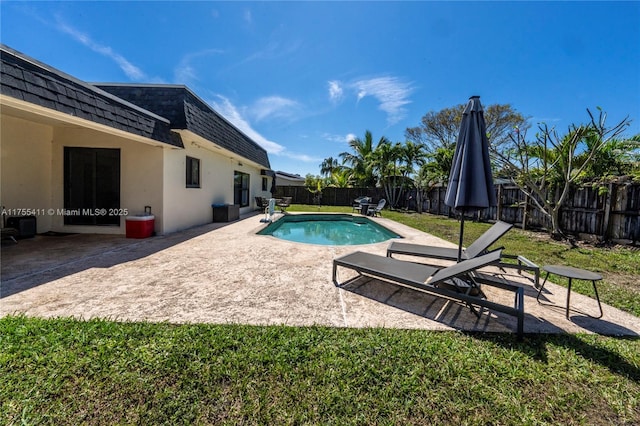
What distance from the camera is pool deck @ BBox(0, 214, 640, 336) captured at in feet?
9.74

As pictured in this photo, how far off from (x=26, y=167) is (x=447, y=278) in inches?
431

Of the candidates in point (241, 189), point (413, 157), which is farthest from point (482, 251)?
point (413, 157)

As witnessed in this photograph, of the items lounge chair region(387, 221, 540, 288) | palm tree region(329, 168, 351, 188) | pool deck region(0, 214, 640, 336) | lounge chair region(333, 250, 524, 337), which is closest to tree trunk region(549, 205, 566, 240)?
lounge chair region(387, 221, 540, 288)

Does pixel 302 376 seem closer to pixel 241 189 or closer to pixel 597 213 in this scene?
pixel 597 213

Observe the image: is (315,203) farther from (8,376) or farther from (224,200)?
(8,376)

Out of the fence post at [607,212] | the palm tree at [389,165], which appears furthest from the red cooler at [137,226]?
the palm tree at [389,165]

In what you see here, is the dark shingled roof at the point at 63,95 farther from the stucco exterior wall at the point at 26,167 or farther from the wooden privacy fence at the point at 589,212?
the wooden privacy fence at the point at 589,212

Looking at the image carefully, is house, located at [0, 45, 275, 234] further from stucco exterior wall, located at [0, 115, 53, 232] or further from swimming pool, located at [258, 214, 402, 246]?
swimming pool, located at [258, 214, 402, 246]

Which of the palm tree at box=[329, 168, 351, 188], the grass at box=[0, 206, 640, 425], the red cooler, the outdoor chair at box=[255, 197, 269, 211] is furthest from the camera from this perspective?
the palm tree at box=[329, 168, 351, 188]

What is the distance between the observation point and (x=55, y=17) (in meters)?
7.47

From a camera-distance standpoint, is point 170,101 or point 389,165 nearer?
point 170,101

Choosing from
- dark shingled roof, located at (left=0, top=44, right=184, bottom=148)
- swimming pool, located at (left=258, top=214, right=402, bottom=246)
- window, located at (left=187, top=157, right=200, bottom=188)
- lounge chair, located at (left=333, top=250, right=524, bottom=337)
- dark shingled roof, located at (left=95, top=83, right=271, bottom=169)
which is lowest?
swimming pool, located at (left=258, top=214, right=402, bottom=246)

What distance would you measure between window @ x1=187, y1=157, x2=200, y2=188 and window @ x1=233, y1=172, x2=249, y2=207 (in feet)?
13.3

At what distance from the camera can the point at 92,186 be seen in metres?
7.93
